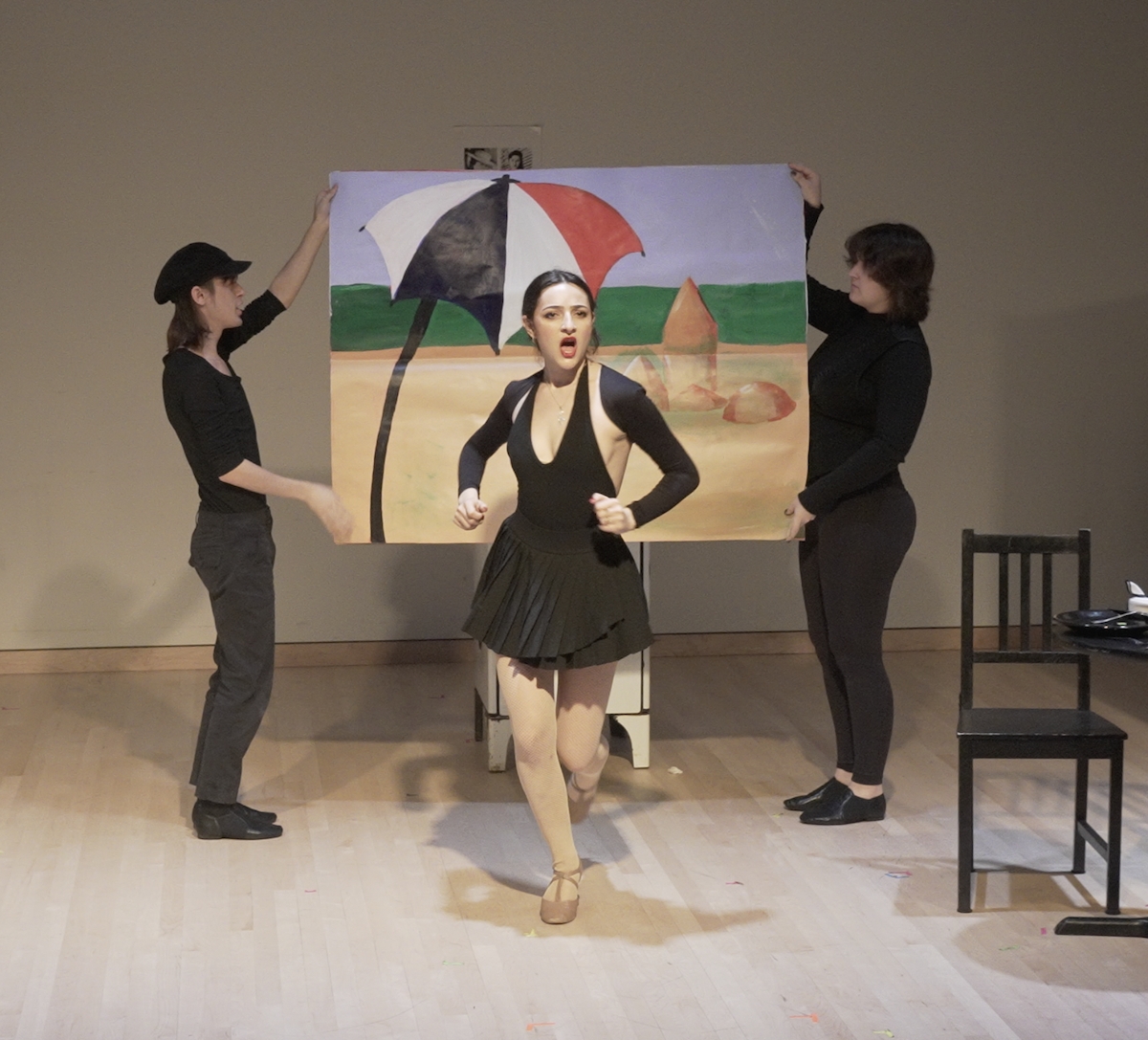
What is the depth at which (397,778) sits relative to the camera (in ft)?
15.3

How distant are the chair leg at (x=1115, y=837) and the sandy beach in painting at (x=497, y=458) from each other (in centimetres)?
108

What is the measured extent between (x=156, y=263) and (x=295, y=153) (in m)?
0.68

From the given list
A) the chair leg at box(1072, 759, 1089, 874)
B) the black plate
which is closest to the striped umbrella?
the black plate

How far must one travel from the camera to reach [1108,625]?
3369mm

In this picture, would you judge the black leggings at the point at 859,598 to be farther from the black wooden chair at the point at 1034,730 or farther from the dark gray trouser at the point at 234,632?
the dark gray trouser at the point at 234,632

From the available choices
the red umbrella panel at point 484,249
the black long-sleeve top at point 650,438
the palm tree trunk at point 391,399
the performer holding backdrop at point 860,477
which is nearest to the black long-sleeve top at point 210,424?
the palm tree trunk at point 391,399

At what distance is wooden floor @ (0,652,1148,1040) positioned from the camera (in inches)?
122

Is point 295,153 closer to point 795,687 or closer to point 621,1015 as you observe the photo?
point 795,687

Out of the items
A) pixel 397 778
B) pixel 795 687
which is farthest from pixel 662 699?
pixel 397 778

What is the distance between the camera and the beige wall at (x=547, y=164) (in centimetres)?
590

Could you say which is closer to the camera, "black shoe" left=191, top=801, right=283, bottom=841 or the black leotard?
the black leotard

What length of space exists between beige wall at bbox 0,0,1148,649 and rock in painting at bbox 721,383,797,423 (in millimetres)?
2224

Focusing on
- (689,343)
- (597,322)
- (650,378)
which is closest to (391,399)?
(597,322)

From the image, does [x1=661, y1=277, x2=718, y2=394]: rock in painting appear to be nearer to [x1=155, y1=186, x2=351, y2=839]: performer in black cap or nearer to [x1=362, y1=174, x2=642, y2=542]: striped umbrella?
[x1=362, y1=174, x2=642, y2=542]: striped umbrella
